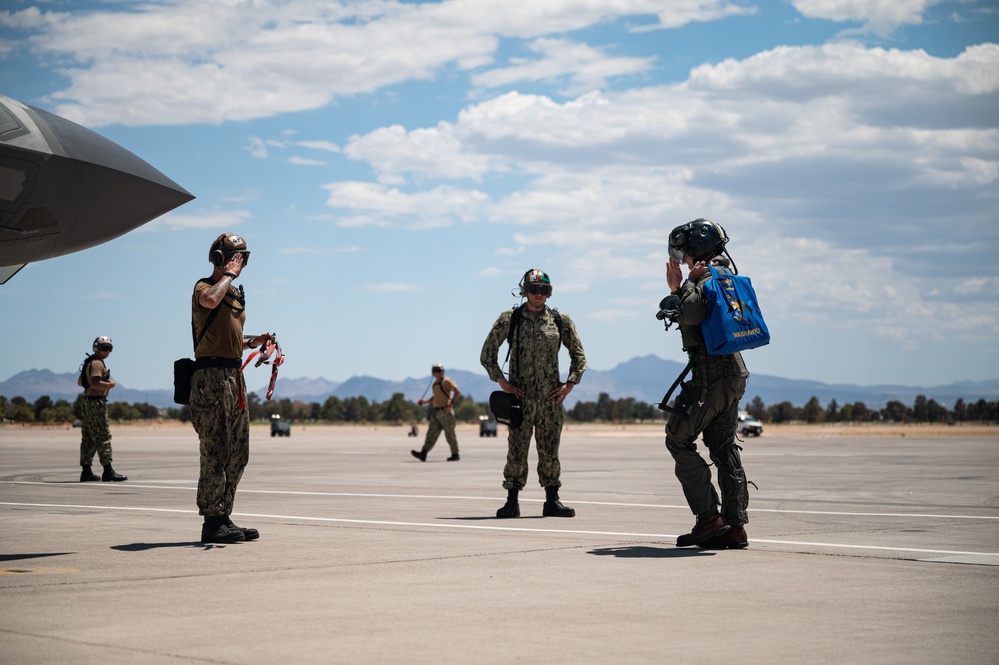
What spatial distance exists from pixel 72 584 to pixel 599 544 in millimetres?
4022

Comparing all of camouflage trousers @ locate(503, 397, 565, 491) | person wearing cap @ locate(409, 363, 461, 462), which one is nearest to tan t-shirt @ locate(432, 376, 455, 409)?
person wearing cap @ locate(409, 363, 461, 462)

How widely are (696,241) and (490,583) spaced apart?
3698mm

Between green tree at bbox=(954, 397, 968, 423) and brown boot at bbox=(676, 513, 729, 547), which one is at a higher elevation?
green tree at bbox=(954, 397, 968, 423)

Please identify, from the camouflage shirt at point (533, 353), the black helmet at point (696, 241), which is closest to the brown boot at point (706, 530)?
the black helmet at point (696, 241)

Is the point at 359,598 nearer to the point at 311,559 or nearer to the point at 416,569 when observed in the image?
the point at 416,569

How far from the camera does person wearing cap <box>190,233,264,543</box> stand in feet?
30.4

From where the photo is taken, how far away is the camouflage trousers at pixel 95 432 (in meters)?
17.5

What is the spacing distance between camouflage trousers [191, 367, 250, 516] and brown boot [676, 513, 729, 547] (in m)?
3.50

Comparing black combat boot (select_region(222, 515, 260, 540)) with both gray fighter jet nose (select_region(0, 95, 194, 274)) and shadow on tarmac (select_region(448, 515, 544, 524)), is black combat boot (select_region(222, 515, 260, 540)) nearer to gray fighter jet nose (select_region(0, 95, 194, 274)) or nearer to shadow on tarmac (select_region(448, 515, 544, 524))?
shadow on tarmac (select_region(448, 515, 544, 524))

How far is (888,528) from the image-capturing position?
34.4ft

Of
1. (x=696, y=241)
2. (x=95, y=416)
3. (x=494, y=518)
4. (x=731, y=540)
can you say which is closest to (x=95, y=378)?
(x=95, y=416)

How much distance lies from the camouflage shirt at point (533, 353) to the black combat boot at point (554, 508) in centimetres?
97

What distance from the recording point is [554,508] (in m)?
11.7

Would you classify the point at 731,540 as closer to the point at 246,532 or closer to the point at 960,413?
the point at 246,532
